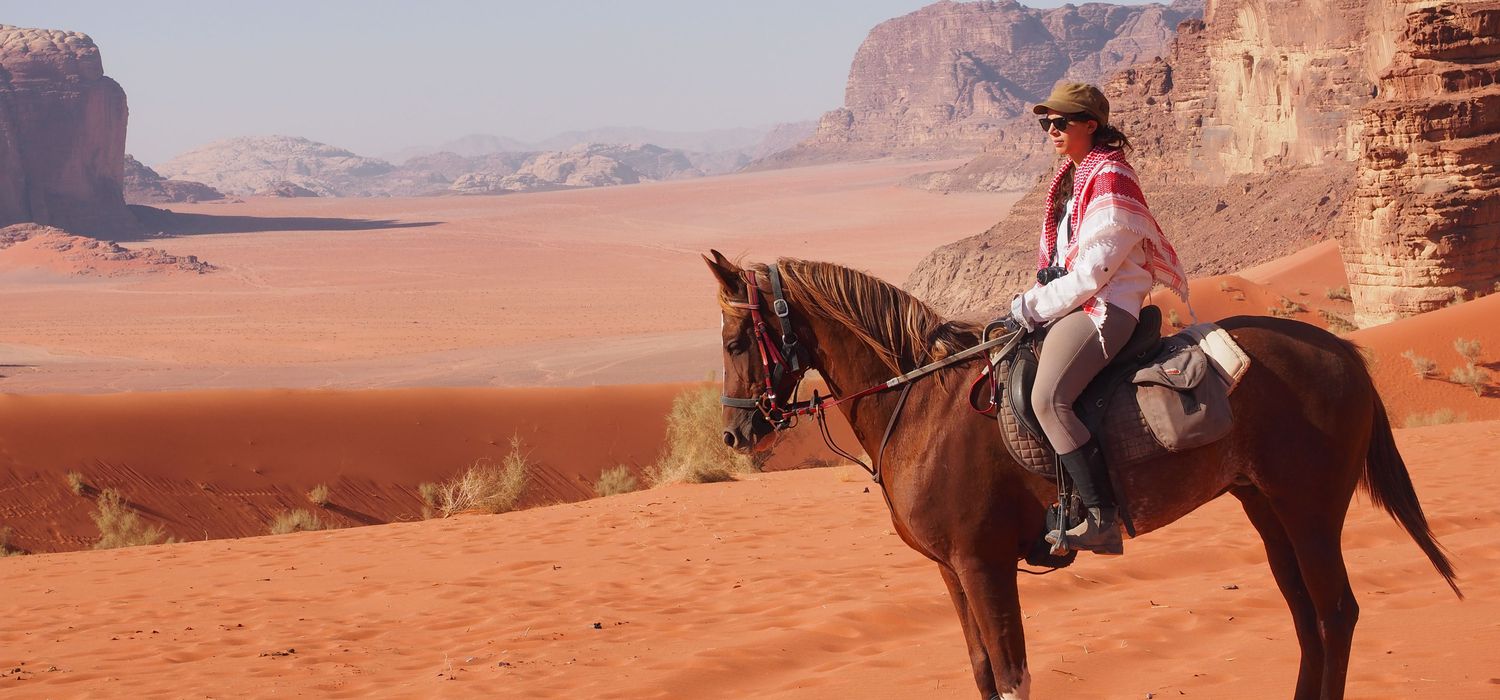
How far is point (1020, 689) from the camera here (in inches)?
186

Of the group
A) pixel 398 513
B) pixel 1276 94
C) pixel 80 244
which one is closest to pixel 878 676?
pixel 398 513

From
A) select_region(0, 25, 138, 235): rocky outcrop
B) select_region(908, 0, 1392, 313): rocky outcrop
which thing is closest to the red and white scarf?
select_region(908, 0, 1392, 313): rocky outcrop

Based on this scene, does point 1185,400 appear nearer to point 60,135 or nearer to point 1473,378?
point 1473,378

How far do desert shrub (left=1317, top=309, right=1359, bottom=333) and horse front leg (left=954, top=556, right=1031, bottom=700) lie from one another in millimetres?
22459

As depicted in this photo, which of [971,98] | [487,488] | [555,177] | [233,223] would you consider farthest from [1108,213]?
[555,177]

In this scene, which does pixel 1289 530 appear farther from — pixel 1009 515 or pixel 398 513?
pixel 398 513

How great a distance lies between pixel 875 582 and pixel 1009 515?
4.49m

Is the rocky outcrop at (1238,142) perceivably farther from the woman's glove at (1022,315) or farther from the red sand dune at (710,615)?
the woman's glove at (1022,315)

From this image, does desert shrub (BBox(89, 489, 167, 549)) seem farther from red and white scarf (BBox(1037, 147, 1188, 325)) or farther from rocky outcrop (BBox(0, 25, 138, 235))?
rocky outcrop (BBox(0, 25, 138, 235))

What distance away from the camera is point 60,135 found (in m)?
81.6

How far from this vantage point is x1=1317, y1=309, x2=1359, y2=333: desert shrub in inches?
985

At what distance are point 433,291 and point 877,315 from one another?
58.6 m

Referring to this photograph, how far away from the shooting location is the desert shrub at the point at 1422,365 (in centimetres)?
2022

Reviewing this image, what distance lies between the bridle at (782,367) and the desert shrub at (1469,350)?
18733 millimetres
